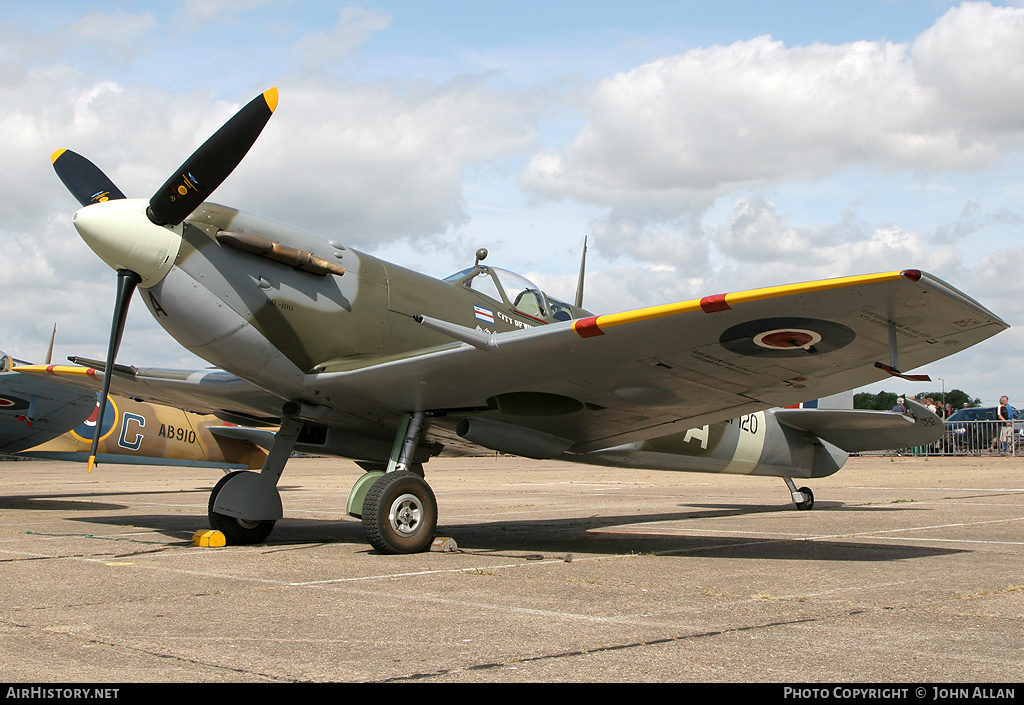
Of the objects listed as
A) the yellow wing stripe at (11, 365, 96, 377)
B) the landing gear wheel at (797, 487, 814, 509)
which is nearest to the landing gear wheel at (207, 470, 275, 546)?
the yellow wing stripe at (11, 365, 96, 377)

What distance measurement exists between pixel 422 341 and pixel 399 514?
5.21 ft

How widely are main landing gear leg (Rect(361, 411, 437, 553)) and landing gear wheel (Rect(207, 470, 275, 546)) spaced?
4.59 feet

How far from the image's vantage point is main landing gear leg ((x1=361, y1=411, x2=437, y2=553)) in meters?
6.40

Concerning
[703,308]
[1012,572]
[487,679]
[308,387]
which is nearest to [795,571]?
[1012,572]

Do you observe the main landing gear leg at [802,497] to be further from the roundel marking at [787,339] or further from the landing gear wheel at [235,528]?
the landing gear wheel at [235,528]

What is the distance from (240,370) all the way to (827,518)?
7.20 metres

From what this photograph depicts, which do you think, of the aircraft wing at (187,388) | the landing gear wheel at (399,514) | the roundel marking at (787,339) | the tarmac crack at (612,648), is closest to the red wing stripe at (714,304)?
the roundel marking at (787,339)

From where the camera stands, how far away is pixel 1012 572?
554cm

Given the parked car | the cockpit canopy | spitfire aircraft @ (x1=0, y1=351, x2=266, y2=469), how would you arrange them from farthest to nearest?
the parked car
spitfire aircraft @ (x1=0, y1=351, x2=266, y2=469)
the cockpit canopy

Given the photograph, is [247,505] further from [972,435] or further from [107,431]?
[972,435]

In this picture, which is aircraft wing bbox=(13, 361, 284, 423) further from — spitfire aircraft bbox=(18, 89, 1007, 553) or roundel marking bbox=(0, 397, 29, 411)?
roundel marking bbox=(0, 397, 29, 411)

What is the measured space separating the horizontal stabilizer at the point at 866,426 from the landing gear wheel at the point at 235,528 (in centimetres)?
670

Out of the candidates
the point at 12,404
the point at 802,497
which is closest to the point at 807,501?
the point at 802,497
